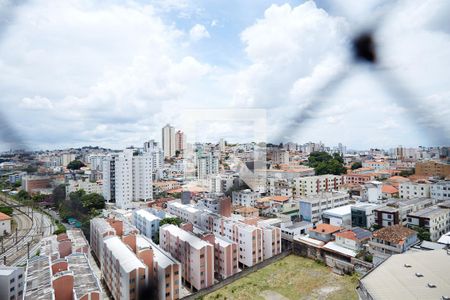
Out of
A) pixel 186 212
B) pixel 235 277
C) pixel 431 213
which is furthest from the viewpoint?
pixel 186 212

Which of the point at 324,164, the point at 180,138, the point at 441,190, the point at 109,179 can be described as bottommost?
the point at 441,190

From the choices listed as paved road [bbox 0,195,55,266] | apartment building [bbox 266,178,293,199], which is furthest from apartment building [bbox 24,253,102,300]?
apartment building [bbox 266,178,293,199]

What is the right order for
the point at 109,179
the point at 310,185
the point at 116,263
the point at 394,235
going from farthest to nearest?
the point at 109,179, the point at 310,185, the point at 394,235, the point at 116,263

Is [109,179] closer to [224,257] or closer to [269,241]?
[269,241]

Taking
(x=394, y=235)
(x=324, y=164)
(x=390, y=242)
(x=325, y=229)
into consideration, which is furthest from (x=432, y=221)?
(x=324, y=164)

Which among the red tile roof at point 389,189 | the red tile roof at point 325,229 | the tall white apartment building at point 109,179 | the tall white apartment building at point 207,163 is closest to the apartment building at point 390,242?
the red tile roof at point 325,229

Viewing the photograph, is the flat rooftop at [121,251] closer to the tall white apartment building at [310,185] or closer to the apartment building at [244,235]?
the apartment building at [244,235]
